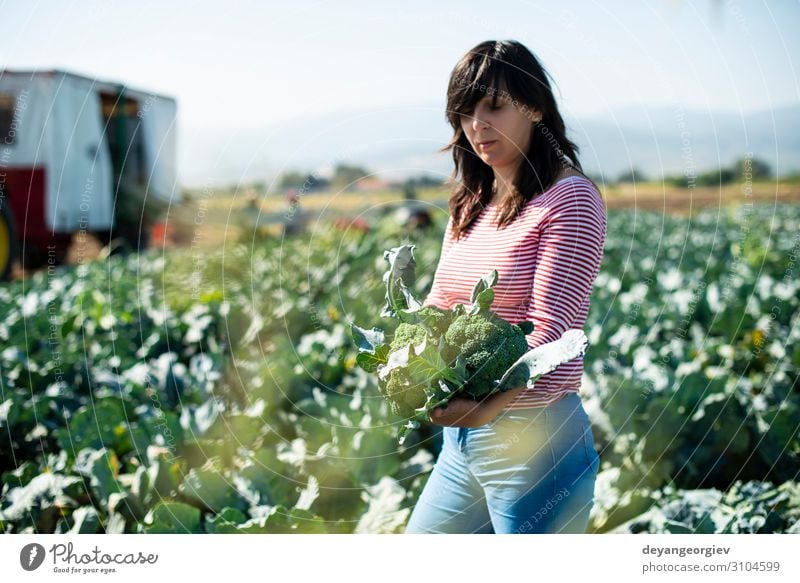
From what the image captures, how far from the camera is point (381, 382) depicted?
7.51 ft

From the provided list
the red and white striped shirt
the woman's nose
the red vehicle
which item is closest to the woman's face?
the woman's nose

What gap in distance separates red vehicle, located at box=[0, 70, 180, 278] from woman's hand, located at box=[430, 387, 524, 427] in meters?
6.78

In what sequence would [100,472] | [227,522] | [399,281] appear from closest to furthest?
[399,281] → [227,522] → [100,472]

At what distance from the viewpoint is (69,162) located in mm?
11383

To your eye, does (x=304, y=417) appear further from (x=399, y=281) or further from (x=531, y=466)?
(x=531, y=466)

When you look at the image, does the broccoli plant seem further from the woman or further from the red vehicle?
the red vehicle

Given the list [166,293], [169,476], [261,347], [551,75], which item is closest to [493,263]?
[551,75]
